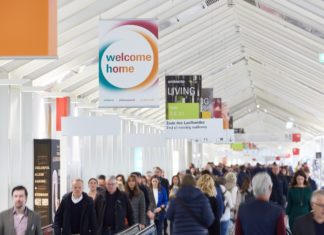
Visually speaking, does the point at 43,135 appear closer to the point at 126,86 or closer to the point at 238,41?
the point at 126,86

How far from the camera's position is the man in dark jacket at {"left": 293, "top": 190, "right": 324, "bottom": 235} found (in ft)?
15.8

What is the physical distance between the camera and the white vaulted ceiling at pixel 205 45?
44.2 feet

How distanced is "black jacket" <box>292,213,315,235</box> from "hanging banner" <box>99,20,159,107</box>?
19.4ft

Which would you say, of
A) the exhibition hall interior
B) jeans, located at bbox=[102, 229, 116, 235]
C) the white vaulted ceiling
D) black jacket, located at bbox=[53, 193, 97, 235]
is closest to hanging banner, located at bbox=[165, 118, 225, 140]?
the exhibition hall interior

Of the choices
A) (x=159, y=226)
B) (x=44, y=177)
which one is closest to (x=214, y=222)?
(x=159, y=226)

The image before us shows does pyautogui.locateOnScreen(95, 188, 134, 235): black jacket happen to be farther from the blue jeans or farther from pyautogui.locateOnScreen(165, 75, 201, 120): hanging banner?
pyautogui.locateOnScreen(165, 75, 201, 120): hanging banner

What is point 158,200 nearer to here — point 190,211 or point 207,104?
point 190,211

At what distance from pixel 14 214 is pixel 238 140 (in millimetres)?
38826

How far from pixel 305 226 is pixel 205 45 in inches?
696

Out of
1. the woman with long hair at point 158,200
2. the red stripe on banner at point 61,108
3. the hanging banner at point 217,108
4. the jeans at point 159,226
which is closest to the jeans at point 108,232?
the woman with long hair at point 158,200

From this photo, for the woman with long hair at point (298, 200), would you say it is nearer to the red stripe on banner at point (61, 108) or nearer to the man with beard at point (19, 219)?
the man with beard at point (19, 219)

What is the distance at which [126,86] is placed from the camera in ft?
34.5

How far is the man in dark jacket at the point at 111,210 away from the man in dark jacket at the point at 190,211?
2.15m

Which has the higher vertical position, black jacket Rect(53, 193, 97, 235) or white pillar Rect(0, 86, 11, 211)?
white pillar Rect(0, 86, 11, 211)
